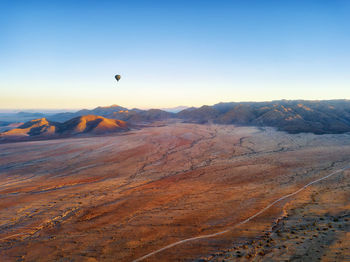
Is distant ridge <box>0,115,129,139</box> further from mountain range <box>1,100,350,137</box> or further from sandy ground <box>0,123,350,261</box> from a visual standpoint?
sandy ground <box>0,123,350,261</box>

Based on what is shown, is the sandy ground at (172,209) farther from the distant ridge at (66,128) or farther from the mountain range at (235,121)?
the mountain range at (235,121)

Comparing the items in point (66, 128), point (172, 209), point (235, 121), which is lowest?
point (172, 209)

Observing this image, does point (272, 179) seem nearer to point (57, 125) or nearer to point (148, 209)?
point (148, 209)

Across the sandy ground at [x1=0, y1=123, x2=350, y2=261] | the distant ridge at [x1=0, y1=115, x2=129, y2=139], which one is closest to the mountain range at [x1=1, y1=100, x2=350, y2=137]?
the distant ridge at [x1=0, y1=115, x2=129, y2=139]

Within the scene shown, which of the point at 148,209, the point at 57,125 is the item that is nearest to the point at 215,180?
the point at 148,209

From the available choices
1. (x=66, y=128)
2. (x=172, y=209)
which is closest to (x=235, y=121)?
(x=66, y=128)

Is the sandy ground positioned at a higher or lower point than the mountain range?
lower

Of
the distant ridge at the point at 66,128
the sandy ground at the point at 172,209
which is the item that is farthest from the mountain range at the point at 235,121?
the sandy ground at the point at 172,209

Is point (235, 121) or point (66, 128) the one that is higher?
point (235, 121)

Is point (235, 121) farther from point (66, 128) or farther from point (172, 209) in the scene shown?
point (172, 209)
